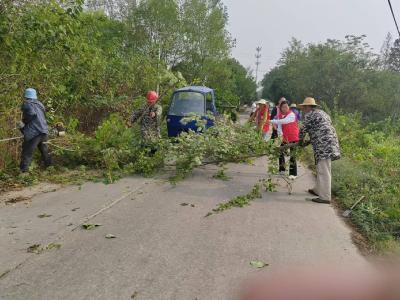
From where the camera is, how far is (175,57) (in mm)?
36969

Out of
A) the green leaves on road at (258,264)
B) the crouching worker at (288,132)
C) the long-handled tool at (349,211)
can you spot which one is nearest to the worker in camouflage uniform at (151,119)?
the crouching worker at (288,132)

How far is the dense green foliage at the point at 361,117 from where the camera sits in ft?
22.6

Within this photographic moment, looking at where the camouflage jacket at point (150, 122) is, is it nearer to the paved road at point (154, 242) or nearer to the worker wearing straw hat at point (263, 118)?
the paved road at point (154, 242)

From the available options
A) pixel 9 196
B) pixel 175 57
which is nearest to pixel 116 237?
pixel 9 196

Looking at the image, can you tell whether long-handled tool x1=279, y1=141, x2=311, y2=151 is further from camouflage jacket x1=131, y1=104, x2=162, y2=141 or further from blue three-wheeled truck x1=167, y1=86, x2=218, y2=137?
blue three-wheeled truck x1=167, y1=86, x2=218, y2=137

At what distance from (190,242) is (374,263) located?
3.49 m

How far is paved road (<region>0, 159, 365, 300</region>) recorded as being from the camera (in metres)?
4.23

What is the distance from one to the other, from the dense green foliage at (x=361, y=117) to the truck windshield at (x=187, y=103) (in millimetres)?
4739

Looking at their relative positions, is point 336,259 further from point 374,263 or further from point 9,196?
point 9,196

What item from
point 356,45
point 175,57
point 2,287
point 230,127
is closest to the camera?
point 2,287

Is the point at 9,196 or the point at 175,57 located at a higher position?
the point at 175,57

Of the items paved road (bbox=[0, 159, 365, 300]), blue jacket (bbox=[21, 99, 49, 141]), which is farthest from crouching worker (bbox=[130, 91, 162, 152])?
blue jacket (bbox=[21, 99, 49, 141])

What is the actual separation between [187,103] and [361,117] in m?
22.0

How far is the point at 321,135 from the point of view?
7.93 metres
